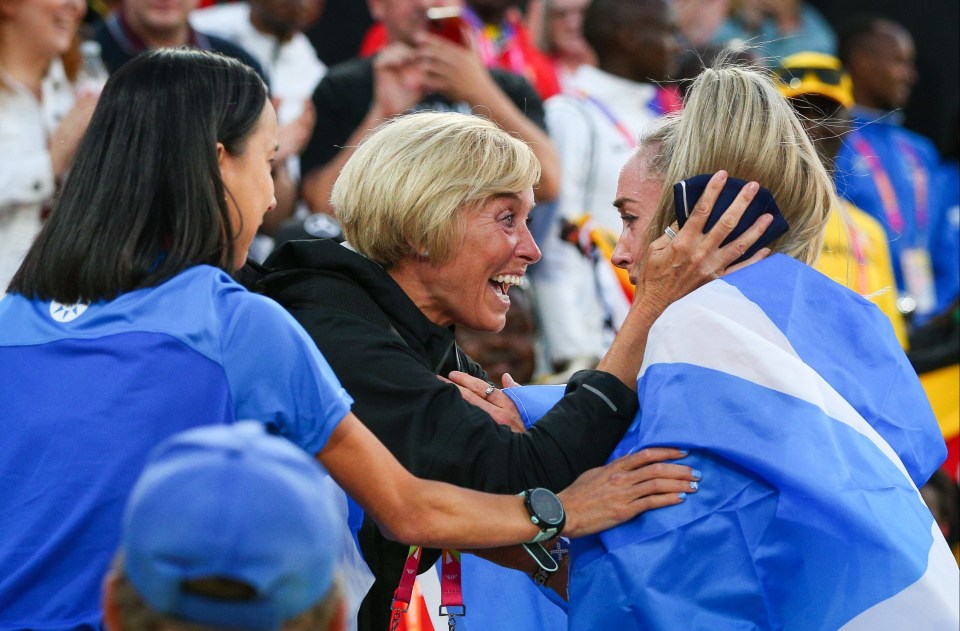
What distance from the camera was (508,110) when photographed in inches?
196

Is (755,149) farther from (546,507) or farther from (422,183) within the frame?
(546,507)

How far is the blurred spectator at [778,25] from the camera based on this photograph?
8.40 m

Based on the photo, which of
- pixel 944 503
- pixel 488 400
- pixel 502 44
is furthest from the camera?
pixel 502 44

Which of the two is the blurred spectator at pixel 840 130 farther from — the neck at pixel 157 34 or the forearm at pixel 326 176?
the neck at pixel 157 34

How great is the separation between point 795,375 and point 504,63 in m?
4.15

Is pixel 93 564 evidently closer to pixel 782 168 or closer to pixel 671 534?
pixel 671 534

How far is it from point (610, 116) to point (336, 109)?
116 centimetres

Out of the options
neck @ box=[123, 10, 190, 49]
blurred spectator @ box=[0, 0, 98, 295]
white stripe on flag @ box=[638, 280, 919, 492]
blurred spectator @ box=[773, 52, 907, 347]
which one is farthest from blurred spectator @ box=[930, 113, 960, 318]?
white stripe on flag @ box=[638, 280, 919, 492]

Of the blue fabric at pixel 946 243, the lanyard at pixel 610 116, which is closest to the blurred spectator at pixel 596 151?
the lanyard at pixel 610 116

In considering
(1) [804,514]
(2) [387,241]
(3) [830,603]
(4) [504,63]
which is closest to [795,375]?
(1) [804,514]

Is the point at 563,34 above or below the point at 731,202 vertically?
below

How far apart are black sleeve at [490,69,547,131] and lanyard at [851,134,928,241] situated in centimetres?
275

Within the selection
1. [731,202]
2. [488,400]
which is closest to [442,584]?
[488,400]

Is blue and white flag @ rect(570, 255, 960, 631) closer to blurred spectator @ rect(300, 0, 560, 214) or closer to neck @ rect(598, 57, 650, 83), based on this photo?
blurred spectator @ rect(300, 0, 560, 214)
